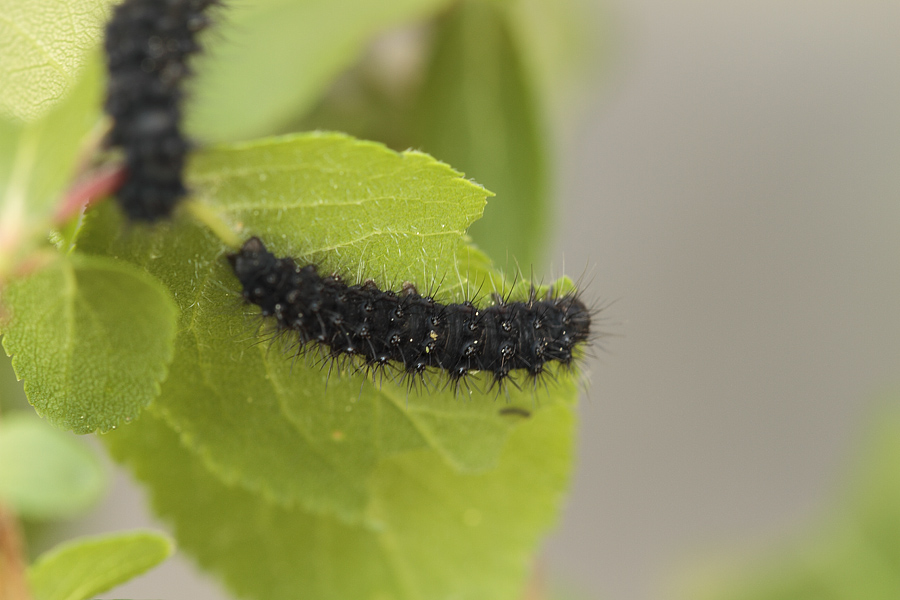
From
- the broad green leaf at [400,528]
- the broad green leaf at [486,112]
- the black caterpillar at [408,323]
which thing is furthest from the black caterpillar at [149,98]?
the broad green leaf at [486,112]

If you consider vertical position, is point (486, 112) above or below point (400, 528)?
above

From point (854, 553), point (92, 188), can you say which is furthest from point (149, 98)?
point (854, 553)

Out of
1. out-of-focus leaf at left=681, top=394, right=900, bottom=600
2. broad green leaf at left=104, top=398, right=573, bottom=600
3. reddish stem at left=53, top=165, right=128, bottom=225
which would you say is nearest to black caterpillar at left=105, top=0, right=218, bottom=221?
reddish stem at left=53, top=165, right=128, bottom=225

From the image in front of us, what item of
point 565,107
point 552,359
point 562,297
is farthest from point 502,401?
point 565,107

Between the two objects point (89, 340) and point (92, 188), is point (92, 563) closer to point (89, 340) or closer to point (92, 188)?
point (89, 340)

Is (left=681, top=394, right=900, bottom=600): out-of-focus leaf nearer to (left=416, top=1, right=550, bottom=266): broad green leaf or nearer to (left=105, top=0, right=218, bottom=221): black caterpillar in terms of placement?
(left=416, top=1, right=550, bottom=266): broad green leaf

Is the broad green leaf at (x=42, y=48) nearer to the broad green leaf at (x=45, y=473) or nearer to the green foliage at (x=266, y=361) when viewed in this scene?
the green foliage at (x=266, y=361)

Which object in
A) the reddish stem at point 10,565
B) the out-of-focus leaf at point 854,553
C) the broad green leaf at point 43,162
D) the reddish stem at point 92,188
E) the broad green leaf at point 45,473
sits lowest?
the broad green leaf at point 45,473
